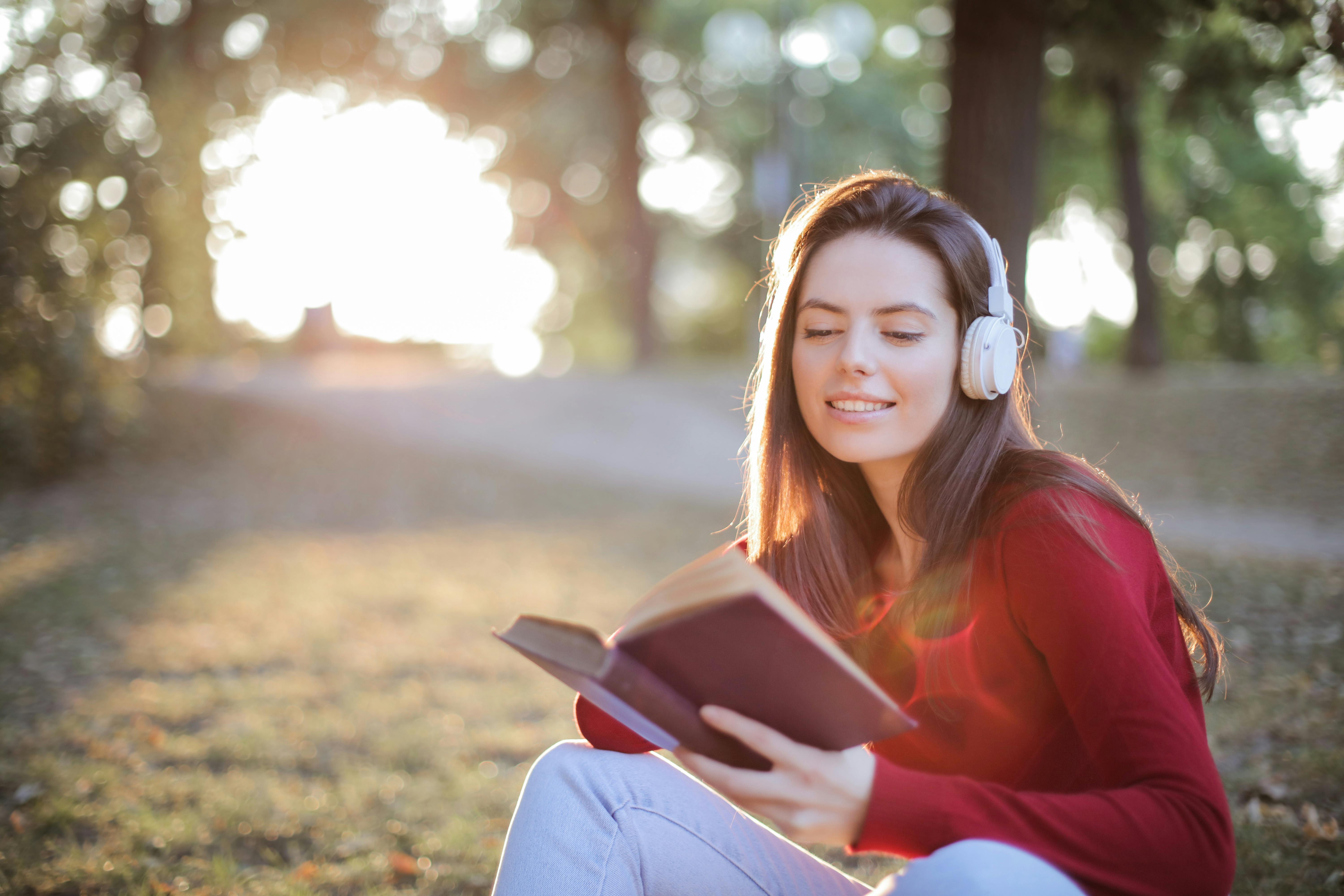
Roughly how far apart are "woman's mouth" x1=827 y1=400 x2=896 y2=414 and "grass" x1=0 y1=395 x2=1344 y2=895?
80.4 inches

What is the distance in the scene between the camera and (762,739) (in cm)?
129

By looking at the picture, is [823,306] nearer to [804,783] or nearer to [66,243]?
[804,783]

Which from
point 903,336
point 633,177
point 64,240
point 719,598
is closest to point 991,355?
point 903,336

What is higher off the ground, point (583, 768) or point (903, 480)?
point (903, 480)

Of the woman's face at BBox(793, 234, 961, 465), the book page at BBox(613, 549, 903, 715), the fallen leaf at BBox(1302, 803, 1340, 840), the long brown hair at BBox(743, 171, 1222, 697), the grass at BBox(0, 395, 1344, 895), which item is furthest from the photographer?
the grass at BBox(0, 395, 1344, 895)

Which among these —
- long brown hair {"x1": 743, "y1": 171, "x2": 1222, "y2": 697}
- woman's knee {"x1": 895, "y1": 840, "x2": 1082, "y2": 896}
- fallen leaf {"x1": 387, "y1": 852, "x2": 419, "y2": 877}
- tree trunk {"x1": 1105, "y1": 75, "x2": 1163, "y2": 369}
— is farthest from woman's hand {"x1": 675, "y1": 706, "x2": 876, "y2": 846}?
tree trunk {"x1": 1105, "y1": 75, "x2": 1163, "y2": 369}

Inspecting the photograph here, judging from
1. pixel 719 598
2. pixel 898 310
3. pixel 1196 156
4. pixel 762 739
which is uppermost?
pixel 1196 156

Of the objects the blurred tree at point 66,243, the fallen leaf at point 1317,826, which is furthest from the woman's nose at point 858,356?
the blurred tree at point 66,243

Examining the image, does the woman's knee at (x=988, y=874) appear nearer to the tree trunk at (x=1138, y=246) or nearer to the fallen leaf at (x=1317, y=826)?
the fallen leaf at (x=1317, y=826)

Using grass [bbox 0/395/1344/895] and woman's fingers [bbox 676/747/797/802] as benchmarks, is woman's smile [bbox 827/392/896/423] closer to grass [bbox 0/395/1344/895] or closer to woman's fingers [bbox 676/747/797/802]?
woman's fingers [bbox 676/747/797/802]

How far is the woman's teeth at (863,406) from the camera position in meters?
1.80

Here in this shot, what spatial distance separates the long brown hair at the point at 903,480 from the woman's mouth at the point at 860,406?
0.12 meters

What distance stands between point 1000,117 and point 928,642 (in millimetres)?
5055

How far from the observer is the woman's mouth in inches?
70.9
